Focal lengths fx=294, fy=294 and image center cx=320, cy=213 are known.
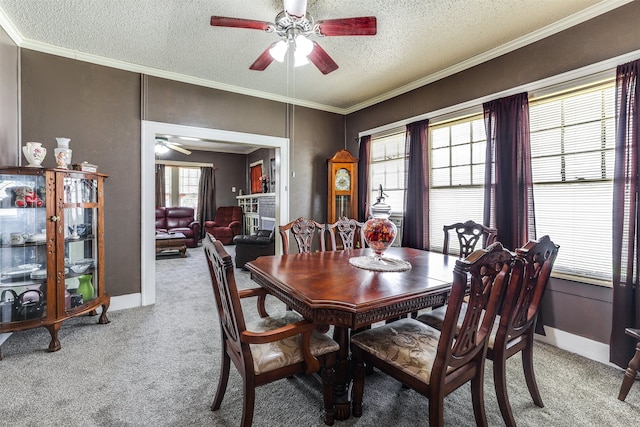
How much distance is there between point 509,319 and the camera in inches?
54.9

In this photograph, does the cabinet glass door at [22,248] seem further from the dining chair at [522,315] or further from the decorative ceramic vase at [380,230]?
the dining chair at [522,315]

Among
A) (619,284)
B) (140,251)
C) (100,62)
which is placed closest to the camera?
(619,284)

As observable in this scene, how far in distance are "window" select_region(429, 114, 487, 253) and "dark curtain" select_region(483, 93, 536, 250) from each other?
8.0 inches

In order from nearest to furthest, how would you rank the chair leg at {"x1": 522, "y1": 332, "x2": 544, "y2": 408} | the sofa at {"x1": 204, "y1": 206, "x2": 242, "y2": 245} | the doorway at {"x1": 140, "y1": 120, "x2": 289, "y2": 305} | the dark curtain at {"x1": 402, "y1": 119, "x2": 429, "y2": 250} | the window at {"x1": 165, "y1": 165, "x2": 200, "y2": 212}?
the chair leg at {"x1": 522, "y1": 332, "x2": 544, "y2": 408}
the doorway at {"x1": 140, "y1": 120, "x2": 289, "y2": 305}
the dark curtain at {"x1": 402, "y1": 119, "x2": 429, "y2": 250}
the sofa at {"x1": 204, "y1": 206, "x2": 242, "y2": 245}
the window at {"x1": 165, "y1": 165, "x2": 200, "y2": 212}

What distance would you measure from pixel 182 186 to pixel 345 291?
8381mm

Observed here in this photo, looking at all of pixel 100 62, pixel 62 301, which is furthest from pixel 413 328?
pixel 100 62

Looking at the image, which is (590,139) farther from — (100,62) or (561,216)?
(100,62)

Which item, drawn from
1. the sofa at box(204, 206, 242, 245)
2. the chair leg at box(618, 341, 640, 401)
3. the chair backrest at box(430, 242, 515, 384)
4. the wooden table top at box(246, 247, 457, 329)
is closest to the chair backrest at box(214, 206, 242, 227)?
the sofa at box(204, 206, 242, 245)

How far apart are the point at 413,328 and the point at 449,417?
1.67ft

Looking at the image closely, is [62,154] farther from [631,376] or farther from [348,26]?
[631,376]

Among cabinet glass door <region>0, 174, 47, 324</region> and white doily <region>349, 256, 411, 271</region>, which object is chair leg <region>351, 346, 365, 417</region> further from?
cabinet glass door <region>0, 174, 47, 324</region>

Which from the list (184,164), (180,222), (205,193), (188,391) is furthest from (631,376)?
(184,164)

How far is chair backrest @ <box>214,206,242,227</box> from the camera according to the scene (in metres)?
8.27

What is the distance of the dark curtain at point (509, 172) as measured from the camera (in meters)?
2.55
